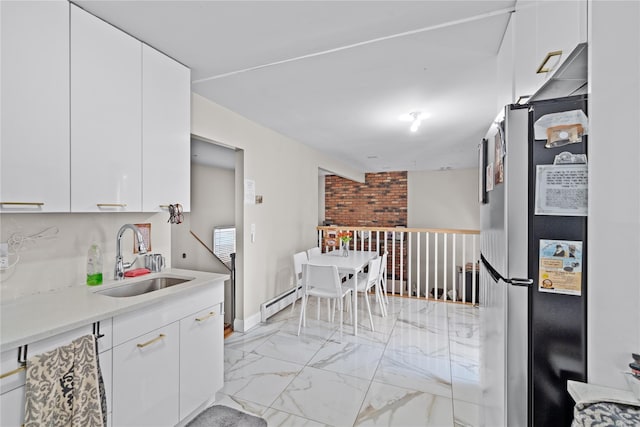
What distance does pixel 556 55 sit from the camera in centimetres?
110

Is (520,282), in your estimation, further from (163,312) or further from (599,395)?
(163,312)

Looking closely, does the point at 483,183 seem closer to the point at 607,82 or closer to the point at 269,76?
the point at 607,82

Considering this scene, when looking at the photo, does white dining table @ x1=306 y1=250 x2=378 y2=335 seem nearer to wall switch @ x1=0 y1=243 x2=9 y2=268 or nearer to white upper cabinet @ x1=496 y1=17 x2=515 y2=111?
white upper cabinet @ x1=496 y1=17 x2=515 y2=111

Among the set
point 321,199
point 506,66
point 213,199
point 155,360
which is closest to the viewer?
point 155,360

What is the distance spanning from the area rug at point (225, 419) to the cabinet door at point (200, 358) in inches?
3.8

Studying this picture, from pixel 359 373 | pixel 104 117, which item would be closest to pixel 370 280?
pixel 359 373

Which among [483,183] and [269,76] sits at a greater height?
[269,76]

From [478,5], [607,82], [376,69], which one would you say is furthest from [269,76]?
[607,82]

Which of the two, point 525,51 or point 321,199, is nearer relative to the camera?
point 525,51

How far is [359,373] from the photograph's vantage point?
2.41m

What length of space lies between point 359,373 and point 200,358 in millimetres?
1262

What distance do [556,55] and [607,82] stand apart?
20 cm

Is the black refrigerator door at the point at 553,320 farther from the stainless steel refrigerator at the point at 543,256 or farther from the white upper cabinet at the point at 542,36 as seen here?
the white upper cabinet at the point at 542,36

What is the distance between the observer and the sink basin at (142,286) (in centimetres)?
181
